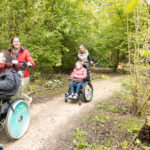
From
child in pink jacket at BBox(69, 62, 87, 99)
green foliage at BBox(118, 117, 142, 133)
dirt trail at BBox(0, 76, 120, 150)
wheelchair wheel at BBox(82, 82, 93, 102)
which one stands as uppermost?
child in pink jacket at BBox(69, 62, 87, 99)

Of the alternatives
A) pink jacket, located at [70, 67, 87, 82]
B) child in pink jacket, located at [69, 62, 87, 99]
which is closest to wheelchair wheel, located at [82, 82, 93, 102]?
child in pink jacket, located at [69, 62, 87, 99]

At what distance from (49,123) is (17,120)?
0.95 metres

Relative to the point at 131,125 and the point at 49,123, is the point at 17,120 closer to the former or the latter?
the point at 49,123

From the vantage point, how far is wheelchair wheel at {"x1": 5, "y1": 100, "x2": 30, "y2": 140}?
98.7 inches

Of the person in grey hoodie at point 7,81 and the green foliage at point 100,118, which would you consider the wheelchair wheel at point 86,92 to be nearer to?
the green foliage at point 100,118

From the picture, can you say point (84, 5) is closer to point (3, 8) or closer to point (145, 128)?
point (3, 8)

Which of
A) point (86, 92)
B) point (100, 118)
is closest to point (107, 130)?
point (100, 118)

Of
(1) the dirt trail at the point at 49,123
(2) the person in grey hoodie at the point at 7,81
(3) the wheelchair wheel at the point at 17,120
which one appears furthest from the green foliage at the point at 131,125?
(2) the person in grey hoodie at the point at 7,81

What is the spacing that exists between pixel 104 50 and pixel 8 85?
9.13 m

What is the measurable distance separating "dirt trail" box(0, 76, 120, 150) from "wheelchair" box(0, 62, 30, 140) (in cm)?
18

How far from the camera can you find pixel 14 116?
2645mm

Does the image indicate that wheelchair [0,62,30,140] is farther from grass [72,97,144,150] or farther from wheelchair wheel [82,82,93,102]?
→ wheelchair wheel [82,82,93,102]

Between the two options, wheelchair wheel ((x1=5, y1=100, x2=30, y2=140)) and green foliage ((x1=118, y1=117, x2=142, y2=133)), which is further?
green foliage ((x1=118, y1=117, x2=142, y2=133))

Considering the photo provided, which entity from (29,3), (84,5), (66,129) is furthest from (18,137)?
(84,5)
